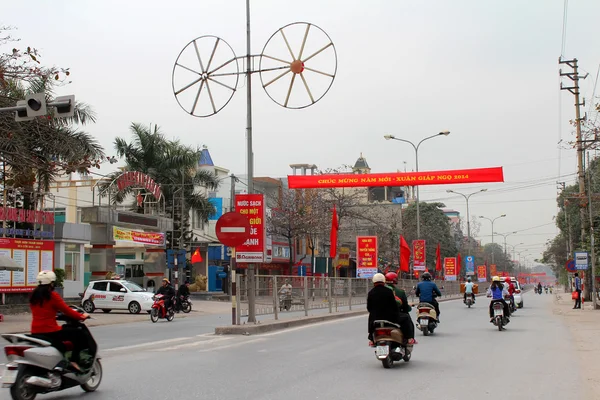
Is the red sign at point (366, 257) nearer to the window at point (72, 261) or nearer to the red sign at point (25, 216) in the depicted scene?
the window at point (72, 261)

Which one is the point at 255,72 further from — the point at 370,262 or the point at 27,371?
the point at 370,262

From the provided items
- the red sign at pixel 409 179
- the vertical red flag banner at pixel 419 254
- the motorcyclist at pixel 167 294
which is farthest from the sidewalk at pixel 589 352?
the vertical red flag banner at pixel 419 254

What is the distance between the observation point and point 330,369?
449 inches

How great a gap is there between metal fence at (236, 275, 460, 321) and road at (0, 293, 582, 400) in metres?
3.93

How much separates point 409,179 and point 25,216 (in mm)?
18894

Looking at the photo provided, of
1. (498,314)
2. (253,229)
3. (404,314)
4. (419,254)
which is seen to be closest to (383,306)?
(404,314)

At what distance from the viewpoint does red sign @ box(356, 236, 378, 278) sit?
3838 cm

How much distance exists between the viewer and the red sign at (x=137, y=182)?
4058 cm

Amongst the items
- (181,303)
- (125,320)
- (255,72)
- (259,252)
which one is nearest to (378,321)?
(259,252)

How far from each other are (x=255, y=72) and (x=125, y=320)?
13.6 meters

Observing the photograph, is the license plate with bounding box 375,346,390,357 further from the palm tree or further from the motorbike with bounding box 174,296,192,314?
the palm tree

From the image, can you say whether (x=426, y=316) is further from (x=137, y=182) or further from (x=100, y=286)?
(x=137, y=182)

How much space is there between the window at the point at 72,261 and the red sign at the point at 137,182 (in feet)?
15.4

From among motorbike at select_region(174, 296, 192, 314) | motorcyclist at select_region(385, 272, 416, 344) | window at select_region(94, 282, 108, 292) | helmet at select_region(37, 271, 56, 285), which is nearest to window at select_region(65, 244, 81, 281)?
window at select_region(94, 282, 108, 292)
